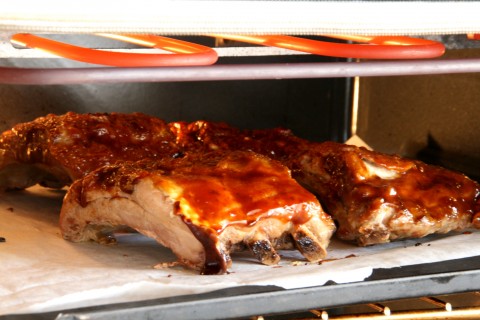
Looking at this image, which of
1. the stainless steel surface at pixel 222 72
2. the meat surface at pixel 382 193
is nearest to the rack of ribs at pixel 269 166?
the meat surface at pixel 382 193

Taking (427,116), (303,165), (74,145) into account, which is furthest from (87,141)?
(427,116)

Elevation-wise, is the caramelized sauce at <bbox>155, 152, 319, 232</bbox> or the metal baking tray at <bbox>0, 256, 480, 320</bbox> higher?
the caramelized sauce at <bbox>155, 152, 319, 232</bbox>

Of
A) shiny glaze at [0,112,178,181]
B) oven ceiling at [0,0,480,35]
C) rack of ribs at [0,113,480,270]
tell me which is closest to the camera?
oven ceiling at [0,0,480,35]

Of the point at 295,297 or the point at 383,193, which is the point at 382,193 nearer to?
the point at 383,193

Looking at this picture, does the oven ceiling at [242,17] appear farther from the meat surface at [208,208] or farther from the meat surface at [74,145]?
the meat surface at [74,145]

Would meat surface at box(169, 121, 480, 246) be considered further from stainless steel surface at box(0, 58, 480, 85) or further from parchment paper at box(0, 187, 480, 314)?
stainless steel surface at box(0, 58, 480, 85)

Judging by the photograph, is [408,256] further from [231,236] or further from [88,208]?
[88,208]

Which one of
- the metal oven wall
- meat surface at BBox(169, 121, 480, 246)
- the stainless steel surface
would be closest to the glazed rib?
meat surface at BBox(169, 121, 480, 246)
